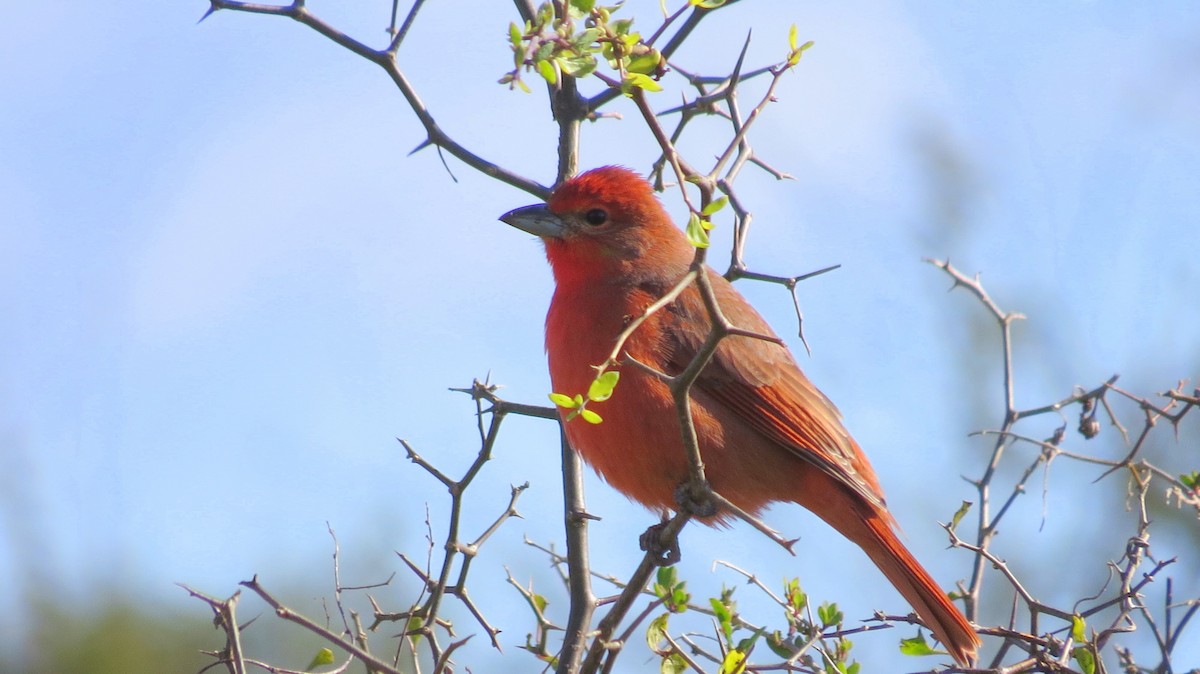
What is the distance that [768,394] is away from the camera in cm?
501

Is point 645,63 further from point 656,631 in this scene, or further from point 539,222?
point 539,222

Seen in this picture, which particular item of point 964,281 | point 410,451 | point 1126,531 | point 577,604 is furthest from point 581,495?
point 1126,531

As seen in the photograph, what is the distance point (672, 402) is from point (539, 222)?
47.8 inches

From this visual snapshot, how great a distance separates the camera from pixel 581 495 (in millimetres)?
4430

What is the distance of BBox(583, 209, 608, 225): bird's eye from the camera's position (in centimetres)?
544

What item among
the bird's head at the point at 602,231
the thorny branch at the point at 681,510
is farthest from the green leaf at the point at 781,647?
the bird's head at the point at 602,231

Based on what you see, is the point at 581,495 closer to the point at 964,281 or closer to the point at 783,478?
the point at 783,478

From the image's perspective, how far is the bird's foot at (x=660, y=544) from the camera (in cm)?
370

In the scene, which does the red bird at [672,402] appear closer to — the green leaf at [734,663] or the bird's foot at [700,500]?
the bird's foot at [700,500]

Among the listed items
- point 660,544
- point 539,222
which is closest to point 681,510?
point 660,544

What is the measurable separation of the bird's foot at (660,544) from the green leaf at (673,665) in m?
0.25

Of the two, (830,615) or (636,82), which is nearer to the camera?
(636,82)

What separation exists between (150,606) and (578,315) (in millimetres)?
6720

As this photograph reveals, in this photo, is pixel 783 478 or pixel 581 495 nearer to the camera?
pixel 581 495
